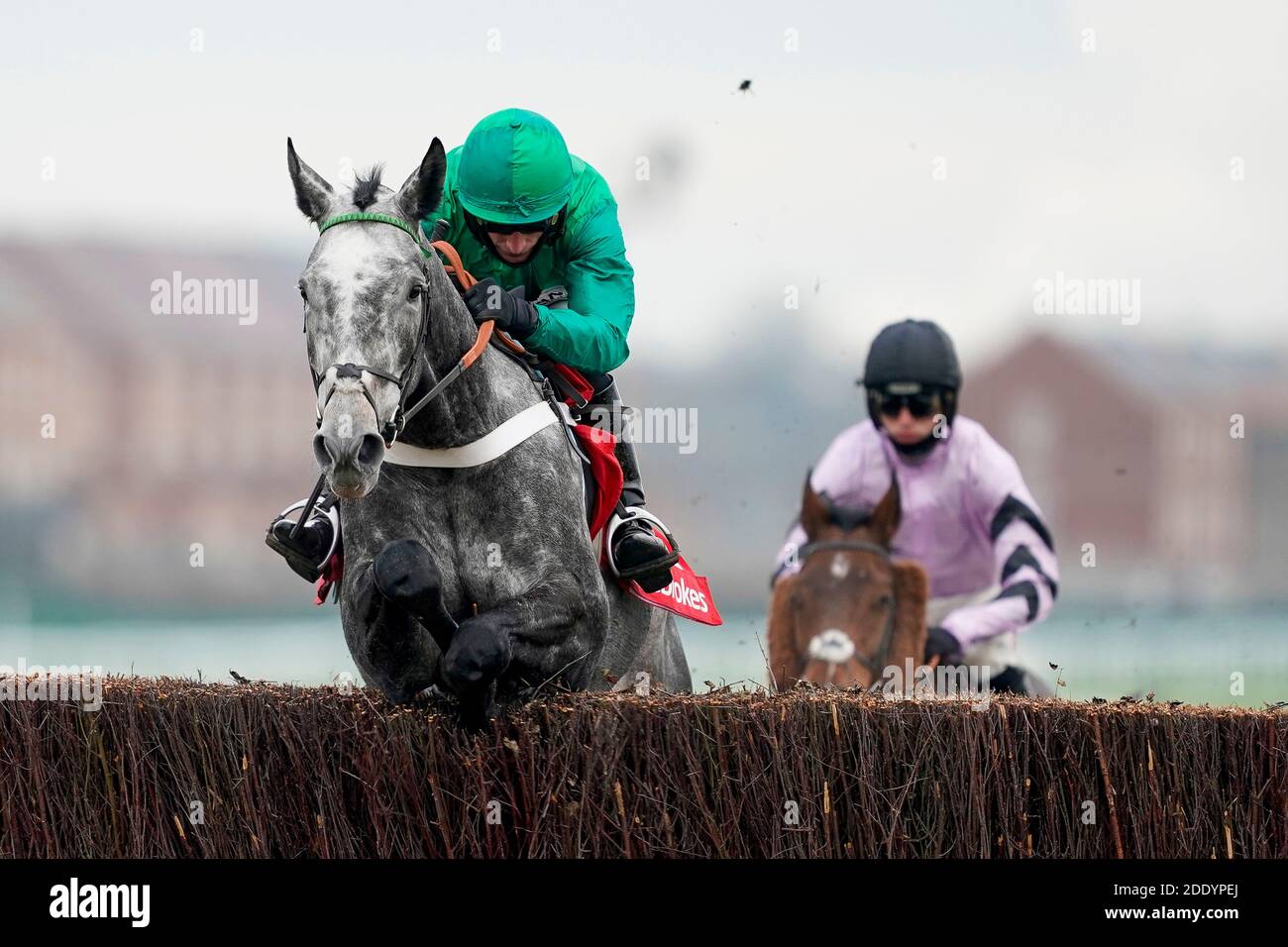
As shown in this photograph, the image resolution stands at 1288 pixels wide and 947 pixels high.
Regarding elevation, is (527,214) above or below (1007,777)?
above

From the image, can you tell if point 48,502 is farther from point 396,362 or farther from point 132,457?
point 396,362

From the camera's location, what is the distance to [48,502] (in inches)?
648

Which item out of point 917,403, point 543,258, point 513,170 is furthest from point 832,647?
point 513,170

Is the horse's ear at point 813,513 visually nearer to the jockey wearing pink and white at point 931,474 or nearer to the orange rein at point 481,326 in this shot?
the jockey wearing pink and white at point 931,474

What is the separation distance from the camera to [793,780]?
5379 mm

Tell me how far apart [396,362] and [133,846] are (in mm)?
2009

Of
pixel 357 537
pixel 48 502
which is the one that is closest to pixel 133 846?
pixel 357 537

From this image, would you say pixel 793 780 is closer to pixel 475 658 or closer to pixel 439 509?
pixel 475 658

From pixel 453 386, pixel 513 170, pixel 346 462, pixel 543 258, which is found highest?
pixel 513 170

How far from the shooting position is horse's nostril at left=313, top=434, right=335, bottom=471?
4719mm

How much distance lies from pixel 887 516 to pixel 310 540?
6.18 metres

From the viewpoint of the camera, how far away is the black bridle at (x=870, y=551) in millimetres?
11258

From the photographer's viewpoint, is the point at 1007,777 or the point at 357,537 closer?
the point at 1007,777
